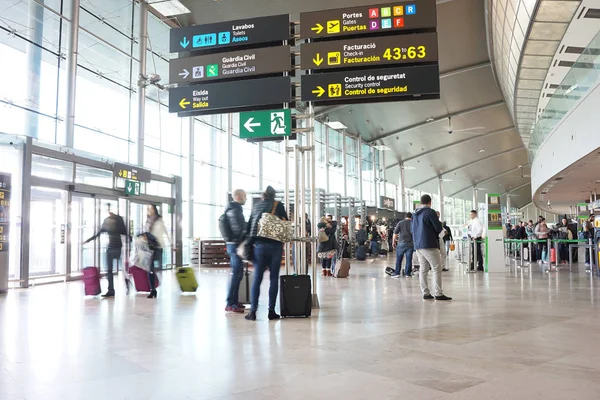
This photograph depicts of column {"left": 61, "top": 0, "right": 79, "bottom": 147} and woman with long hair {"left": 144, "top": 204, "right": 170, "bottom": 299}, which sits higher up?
column {"left": 61, "top": 0, "right": 79, "bottom": 147}

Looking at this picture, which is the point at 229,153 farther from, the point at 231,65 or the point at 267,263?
the point at 267,263

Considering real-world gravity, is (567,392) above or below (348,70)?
below

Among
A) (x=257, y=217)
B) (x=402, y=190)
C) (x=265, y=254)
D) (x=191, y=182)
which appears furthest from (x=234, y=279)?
(x=402, y=190)

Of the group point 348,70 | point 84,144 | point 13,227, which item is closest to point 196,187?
point 84,144

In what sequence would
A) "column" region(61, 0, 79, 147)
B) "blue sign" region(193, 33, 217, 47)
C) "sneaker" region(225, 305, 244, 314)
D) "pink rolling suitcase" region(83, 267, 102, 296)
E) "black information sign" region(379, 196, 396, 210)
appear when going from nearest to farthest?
"sneaker" region(225, 305, 244, 314), "blue sign" region(193, 33, 217, 47), "pink rolling suitcase" region(83, 267, 102, 296), "column" region(61, 0, 79, 147), "black information sign" region(379, 196, 396, 210)

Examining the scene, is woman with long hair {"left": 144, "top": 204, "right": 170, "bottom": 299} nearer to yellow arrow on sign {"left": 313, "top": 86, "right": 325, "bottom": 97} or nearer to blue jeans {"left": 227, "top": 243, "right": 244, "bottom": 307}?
blue jeans {"left": 227, "top": 243, "right": 244, "bottom": 307}

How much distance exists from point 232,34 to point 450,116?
2190cm

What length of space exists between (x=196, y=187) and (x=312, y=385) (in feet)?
51.6

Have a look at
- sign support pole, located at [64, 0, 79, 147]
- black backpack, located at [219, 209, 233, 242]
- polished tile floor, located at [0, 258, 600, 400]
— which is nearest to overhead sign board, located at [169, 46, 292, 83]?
black backpack, located at [219, 209, 233, 242]

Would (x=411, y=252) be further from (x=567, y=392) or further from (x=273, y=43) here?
(x=567, y=392)

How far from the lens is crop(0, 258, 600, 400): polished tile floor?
118 inches

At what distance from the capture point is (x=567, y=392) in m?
2.88

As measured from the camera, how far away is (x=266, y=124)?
22.5 ft

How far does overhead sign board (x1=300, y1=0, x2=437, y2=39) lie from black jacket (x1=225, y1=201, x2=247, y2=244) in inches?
100
